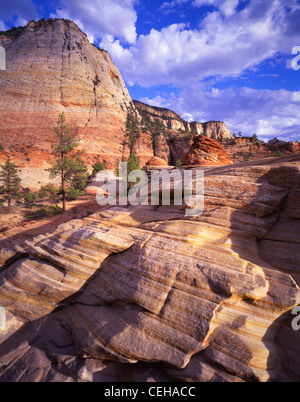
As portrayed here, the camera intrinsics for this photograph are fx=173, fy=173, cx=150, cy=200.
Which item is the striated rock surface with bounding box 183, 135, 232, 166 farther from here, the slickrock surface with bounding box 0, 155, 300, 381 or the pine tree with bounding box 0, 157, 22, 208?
the pine tree with bounding box 0, 157, 22, 208

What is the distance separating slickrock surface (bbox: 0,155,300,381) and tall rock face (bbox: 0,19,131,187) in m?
40.8

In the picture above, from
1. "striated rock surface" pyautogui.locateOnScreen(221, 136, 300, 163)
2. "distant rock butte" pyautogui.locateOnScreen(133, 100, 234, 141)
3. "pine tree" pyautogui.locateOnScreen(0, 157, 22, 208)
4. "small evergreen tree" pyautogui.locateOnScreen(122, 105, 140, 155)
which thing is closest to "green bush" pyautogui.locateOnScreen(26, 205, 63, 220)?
"pine tree" pyautogui.locateOnScreen(0, 157, 22, 208)

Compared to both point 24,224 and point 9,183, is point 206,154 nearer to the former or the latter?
point 24,224

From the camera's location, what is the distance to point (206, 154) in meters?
25.2

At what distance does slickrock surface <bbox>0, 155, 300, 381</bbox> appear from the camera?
15.4 feet

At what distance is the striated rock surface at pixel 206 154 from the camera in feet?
81.0

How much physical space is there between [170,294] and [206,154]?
76.5 feet

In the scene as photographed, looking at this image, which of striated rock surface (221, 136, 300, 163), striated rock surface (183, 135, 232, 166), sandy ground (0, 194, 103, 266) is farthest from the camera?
striated rock surface (221, 136, 300, 163)

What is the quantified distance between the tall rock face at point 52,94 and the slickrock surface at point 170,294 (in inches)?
1606

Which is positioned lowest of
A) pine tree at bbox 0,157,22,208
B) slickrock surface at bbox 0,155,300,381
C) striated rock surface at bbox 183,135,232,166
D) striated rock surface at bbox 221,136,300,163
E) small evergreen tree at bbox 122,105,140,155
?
slickrock surface at bbox 0,155,300,381

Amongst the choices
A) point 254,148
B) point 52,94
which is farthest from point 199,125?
point 52,94

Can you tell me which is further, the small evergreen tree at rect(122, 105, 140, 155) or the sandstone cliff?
the small evergreen tree at rect(122, 105, 140, 155)
